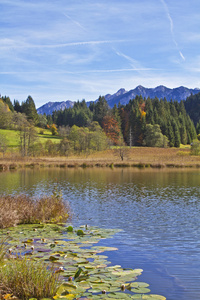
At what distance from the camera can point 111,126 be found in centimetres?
12812

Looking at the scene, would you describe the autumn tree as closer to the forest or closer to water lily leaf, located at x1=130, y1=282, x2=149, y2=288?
the forest

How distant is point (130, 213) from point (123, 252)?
8.00 meters

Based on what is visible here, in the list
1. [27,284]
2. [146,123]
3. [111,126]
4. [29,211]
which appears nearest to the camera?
[27,284]

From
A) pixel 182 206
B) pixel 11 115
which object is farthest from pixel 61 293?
pixel 11 115

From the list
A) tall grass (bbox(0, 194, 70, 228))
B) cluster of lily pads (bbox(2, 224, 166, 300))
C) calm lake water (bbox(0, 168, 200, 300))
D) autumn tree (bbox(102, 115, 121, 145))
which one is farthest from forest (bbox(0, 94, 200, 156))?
cluster of lily pads (bbox(2, 224, 166, 300))

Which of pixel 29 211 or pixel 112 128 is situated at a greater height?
pixel 112 128

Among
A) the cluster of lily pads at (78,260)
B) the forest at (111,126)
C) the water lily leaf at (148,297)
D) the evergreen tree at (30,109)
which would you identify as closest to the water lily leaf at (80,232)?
the cluster of lily pads at (78,260)

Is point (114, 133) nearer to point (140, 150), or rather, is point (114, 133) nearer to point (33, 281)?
point (140, 150)

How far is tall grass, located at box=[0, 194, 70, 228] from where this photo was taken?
14211 mm

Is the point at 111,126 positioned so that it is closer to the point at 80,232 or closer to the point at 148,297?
the point at 80,232

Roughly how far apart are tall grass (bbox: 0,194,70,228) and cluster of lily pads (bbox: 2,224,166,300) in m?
0.58

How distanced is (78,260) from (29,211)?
6.45 m

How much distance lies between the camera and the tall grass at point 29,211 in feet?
46.6

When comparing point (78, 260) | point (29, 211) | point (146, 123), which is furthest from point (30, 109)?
point (78, 260)
